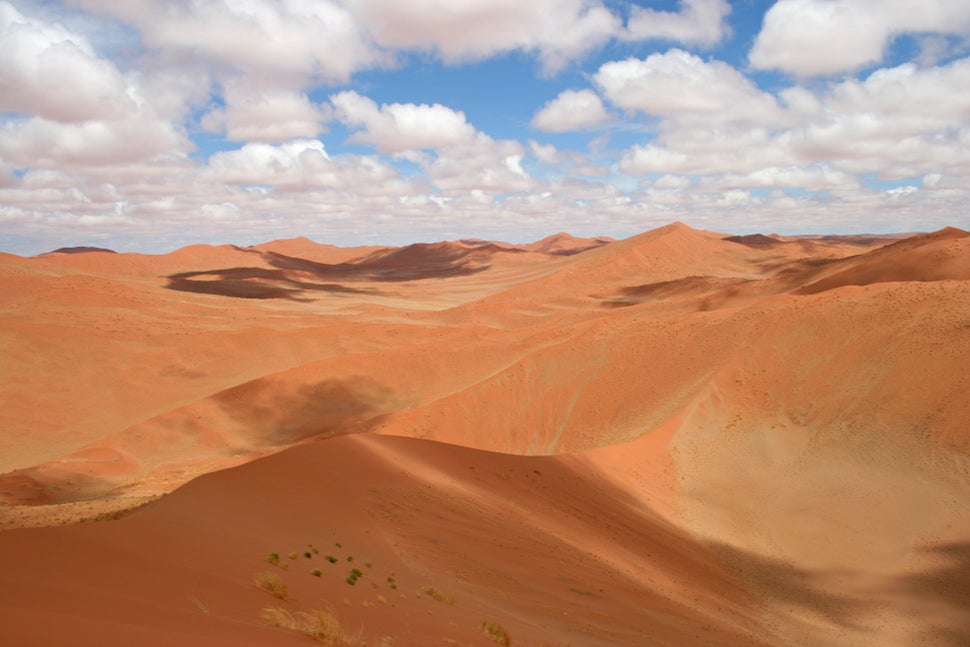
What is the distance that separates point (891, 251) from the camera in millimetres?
46438

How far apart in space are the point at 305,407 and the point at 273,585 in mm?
25091

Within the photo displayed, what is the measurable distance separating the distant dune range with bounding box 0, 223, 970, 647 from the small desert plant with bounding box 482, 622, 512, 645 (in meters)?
0.07

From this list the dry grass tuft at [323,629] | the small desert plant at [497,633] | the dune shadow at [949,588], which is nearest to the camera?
the dry grass tuft at [323,629]

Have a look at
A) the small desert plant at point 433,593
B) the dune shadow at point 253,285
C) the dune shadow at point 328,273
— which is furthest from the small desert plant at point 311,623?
the dune shadow at point 328,273

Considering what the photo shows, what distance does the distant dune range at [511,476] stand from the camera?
22.7 feet

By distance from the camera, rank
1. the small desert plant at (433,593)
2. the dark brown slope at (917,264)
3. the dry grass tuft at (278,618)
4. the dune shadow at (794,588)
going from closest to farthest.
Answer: the dry grass tuft at (278,618) < the small desert plant at (433,593) < the dune shadow at (794,588) < the dark brown slope at (917,264)

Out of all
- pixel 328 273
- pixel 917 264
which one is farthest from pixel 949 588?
pixel 328 273

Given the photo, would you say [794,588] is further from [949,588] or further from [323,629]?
[323,629]

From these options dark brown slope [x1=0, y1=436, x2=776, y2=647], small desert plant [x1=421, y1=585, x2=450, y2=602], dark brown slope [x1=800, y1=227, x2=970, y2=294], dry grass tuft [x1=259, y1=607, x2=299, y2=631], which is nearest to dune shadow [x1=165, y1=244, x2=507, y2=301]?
dark brown slope [x1=800, y1=227, x2=970, y2=294]

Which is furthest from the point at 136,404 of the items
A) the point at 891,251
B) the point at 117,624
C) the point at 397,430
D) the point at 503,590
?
the point at 891,251

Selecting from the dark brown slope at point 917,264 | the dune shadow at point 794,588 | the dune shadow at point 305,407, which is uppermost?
the dark brown slope at point 917,264

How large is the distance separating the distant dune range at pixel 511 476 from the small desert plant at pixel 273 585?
0.35 feet

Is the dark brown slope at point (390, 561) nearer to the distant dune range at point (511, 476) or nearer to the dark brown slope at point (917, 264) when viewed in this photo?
the distant dune range at point (511, 476)

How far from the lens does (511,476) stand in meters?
16.5
